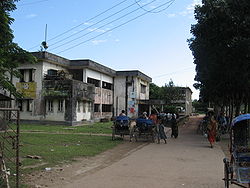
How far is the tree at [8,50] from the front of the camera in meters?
10.0

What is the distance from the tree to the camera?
396 inches

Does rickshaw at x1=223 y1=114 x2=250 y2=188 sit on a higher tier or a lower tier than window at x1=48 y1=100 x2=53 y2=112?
lower

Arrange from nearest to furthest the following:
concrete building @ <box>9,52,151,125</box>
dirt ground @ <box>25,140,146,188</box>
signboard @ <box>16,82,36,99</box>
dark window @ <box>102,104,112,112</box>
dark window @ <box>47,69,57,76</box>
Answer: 1. dirt ground @ <box>25,140,146,188</box>
2. concrete building @ <box>9,52,151,125</box>
3. signboard @ <box>16,82,36,99</box>
4. dark window @ <box>47,69,57,76</box>
5. dark window @ <box>102,104,112,112</box>

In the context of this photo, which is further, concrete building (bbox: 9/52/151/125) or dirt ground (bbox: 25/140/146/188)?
concrete building (bbox: 9/52/151/125)

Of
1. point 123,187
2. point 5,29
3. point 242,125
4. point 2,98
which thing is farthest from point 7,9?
point 242,125

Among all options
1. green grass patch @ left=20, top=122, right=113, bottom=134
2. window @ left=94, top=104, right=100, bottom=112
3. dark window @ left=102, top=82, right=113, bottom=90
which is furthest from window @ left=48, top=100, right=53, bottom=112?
dark window @ left=102, top=82, right=113, bottom=90

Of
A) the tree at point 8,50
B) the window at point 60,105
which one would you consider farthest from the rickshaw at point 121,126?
the window at point 60,105

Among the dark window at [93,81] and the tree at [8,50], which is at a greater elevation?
the dark window at [93,81]

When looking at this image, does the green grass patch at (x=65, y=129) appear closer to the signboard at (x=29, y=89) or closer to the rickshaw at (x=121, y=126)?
the signboard at (x=29, y=89)

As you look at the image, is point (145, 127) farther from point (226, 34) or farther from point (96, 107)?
point (96, 107)

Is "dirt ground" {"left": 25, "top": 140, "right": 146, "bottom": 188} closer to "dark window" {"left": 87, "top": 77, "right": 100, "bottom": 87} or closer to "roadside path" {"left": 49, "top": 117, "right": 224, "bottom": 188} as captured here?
"roadside path" {"left": 49, "top": 117, "right": 224, "bottom": 188}

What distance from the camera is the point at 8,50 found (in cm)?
1082

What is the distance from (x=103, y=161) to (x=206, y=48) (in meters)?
11.2

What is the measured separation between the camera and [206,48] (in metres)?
18.8
